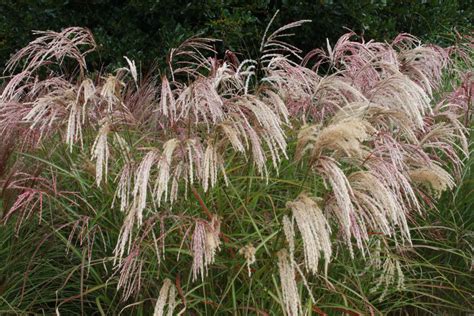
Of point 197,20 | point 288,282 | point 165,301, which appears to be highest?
point 288,282

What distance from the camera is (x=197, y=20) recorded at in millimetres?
6516

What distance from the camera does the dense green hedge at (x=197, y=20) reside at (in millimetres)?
6184

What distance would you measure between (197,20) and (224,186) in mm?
3552

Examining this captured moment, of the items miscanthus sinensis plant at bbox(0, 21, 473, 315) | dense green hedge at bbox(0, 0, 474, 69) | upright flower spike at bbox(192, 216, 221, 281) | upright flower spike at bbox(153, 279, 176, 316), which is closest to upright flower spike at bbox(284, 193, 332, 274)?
miscanthus sinensis plant at bbox(0, 21, 473, 315)

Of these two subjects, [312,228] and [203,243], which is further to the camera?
[203,243]

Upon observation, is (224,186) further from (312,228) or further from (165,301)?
(312,228)

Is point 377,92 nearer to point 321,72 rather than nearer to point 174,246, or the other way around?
point 174,246

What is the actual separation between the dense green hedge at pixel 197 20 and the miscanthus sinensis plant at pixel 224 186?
2.48 m

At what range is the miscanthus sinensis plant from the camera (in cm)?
250

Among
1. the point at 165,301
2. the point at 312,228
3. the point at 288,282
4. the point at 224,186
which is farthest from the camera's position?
the point at 224,186

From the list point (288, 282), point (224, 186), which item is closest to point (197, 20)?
point (224, 186)

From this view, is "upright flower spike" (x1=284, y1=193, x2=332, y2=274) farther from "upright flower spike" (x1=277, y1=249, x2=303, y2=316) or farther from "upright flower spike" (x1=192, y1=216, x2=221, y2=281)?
"upright flower spike" (x1=192, y1=216, x2=221, y2=281)

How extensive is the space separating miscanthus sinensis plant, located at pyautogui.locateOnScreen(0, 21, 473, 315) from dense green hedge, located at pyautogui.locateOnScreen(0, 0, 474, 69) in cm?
248

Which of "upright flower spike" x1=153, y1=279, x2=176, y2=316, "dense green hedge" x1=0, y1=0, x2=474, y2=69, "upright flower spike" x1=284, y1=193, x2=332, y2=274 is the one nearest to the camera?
"upright flower spike" x1=284, y1=193, x2=332, y2=274
